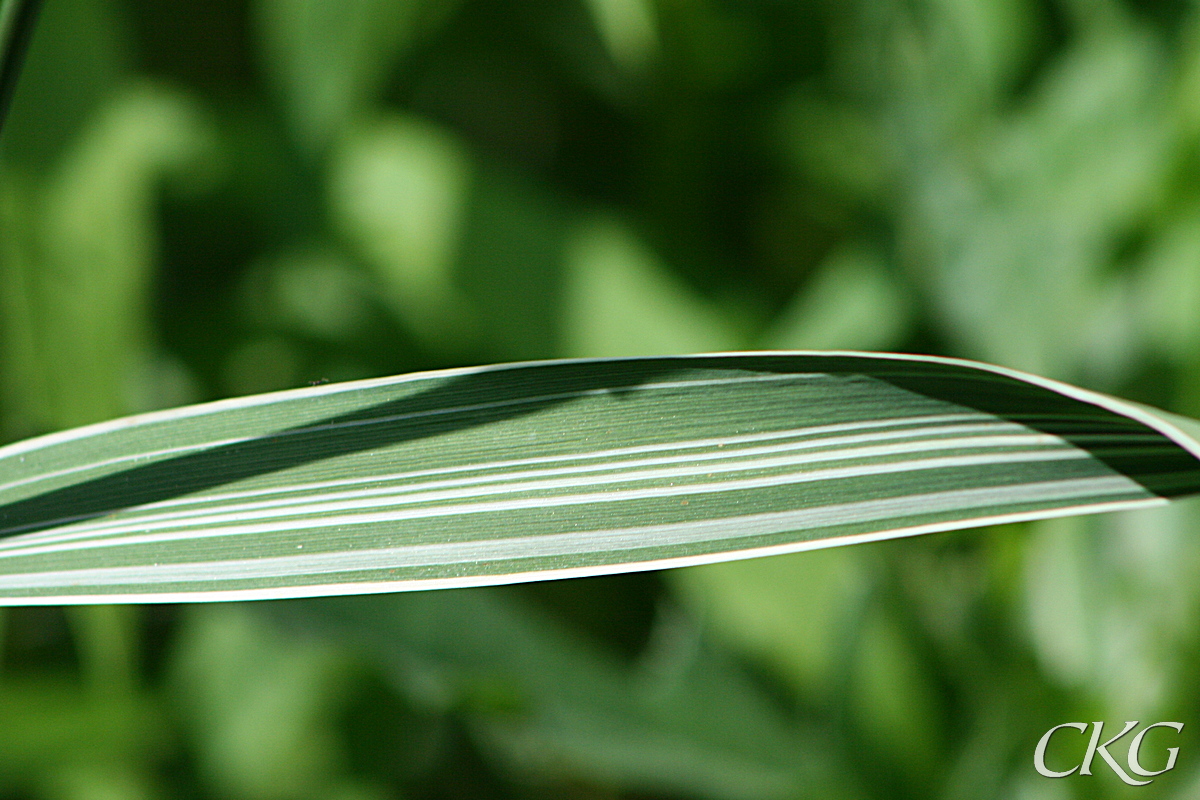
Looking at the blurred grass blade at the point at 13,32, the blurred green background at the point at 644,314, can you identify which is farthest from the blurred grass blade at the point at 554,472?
the blurred green background at the point at 644,314

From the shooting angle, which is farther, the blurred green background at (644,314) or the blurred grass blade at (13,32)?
the blurred green background at (644,314)

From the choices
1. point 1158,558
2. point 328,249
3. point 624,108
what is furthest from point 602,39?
point 1158,558

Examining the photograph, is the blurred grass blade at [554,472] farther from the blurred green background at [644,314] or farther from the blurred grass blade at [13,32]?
the blurred green background at [644,314]

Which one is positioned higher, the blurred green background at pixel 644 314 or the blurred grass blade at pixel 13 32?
the blurred grass blade at pixel 13 32

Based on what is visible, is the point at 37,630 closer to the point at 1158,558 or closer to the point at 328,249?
the point at 328,249

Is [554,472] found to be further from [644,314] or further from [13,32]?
[644,314]

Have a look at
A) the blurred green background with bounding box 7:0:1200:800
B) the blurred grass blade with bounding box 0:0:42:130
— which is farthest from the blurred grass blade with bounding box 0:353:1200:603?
the blurred green background with bounding box 7:0:1200:800

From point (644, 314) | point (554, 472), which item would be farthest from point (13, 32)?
point (644, 314)
